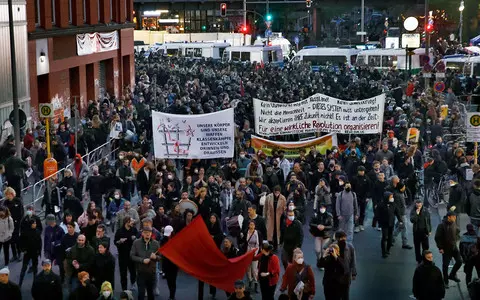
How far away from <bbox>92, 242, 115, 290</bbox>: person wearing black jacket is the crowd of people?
0.6 inches

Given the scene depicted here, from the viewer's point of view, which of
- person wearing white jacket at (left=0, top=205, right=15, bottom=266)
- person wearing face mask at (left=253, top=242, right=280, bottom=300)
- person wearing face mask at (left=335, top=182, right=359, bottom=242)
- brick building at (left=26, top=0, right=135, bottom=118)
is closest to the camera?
person wearing face mask at (left=253, top=242, right=280, bottom=300)

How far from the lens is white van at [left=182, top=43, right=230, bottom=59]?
227ft

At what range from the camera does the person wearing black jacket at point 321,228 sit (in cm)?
1748

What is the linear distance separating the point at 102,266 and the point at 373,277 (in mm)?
4747

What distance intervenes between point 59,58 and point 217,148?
→ 17269 millimetres

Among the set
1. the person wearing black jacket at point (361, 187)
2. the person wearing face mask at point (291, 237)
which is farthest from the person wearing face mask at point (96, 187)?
the person wearing face mask at point (291, 237)

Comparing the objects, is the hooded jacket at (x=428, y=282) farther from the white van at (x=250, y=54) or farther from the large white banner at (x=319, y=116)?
the white van at (x=250, y=54)

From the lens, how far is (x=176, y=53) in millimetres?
69812

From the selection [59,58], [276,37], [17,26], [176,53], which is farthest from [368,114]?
[276,37]

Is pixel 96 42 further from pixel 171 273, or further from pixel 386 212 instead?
pixel 171 273

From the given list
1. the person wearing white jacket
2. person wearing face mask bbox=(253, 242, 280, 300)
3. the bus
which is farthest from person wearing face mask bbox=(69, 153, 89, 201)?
the bus

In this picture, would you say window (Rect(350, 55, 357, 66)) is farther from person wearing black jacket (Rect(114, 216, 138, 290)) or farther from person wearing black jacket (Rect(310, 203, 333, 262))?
person wearing black jacket (Rect(114, 216, 138, 290))

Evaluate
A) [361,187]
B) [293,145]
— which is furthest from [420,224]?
[293,145]

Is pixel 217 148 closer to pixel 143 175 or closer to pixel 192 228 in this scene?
pixel 143 175
